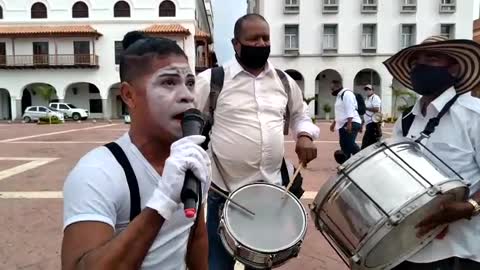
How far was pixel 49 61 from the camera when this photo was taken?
34.0 m

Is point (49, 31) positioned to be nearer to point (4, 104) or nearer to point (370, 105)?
point (4, 104)

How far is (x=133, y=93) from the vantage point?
4.54ft

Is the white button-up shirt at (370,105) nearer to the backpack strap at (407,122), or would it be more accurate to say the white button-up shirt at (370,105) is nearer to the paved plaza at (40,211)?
the paved plaza at (40,211)

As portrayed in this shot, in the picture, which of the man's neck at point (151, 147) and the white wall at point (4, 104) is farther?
the white wall at point (4, 104)

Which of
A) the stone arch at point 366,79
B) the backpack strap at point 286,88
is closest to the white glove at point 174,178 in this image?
the backpack strap at point 286,88

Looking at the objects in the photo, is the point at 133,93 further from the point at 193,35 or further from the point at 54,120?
the point at 193,35

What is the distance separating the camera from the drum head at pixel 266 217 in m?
2.11

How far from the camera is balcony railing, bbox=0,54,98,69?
1326 inches

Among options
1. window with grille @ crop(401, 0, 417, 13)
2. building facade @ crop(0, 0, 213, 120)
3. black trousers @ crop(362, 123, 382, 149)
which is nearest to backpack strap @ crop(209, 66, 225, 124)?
black trousers @ crop(362, 123, 382, 149)

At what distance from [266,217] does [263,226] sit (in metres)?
0.05

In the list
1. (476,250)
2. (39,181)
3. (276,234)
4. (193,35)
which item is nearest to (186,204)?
(276,234)

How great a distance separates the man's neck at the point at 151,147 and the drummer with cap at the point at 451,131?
1.14 m

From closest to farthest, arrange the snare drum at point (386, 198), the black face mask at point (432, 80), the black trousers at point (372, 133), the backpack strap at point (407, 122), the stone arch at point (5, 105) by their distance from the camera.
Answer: the snare drum at point (386, 198), the black face mask at point (432, 80), the backpack strap at point (407, 122), the black trousers at point (372, 133), the stone arch at point (5, 105)

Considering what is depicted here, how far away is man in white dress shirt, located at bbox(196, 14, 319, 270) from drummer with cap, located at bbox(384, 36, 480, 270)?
0.67 m
